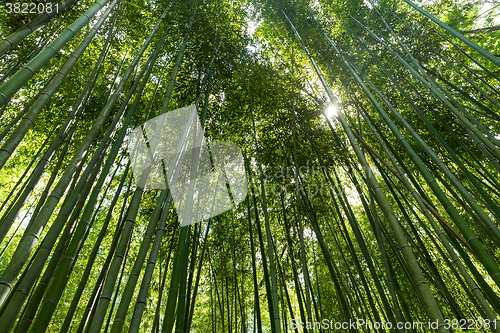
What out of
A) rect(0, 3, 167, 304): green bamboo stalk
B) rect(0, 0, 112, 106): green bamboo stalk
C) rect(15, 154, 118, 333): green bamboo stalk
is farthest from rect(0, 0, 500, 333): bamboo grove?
rect(0, 3, 167, 304): green bamboo stalk

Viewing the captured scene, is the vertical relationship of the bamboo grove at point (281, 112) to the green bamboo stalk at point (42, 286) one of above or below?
above

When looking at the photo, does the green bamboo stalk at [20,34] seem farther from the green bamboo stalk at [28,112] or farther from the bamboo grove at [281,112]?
the bamboo grove at [281,112]

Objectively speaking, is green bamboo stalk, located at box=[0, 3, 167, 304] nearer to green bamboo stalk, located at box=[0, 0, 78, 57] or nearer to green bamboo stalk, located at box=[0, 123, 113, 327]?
green bamboo stalk, located at box=[0, 123, 113, 327]

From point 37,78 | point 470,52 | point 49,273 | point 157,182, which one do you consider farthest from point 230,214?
point 470,52

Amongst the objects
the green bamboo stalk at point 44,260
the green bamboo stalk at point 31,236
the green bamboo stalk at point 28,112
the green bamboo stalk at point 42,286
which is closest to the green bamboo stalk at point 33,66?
the green bamboo stalk at point 28,112

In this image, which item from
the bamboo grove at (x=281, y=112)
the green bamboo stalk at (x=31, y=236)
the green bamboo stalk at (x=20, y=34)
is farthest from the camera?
the bamboo grove at (x=281, y=112)

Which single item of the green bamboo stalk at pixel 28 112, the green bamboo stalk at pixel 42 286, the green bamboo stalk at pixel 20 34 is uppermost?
the green bamboo stalk at pixel 20 34

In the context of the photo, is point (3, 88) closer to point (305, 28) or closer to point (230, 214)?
point (230, 214)

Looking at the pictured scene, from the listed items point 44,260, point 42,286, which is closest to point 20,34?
point 44,260

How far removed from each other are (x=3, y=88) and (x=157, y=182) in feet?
7.92

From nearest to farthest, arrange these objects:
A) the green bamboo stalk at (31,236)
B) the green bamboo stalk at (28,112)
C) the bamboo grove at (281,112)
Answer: the green bamboo stalk at (31,236)
the green bamboo stalk at (28,112)
the bamboo grove at (281,112)

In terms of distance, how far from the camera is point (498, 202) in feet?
12.9

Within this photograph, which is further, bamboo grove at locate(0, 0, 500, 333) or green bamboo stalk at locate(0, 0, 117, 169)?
bamboo grove at locate(0, 0, 500, 333)

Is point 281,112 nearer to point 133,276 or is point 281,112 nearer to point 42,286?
point 133,276
